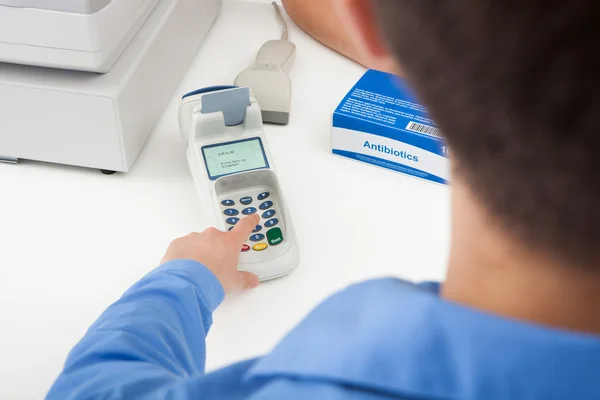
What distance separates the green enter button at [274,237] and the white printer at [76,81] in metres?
0.17

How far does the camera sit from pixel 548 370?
28 cm

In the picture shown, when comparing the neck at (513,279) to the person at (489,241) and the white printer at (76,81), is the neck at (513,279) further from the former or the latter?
the white printer at (76,81)

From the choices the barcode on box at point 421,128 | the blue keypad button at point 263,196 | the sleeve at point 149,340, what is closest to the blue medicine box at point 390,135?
the barcode on box at point 421,128

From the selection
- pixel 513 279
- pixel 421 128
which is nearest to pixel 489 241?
pixel 513 279

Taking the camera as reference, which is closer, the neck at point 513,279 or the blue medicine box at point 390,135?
the neck at point 513,279

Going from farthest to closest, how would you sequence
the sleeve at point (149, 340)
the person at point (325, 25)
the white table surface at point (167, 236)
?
the person at point (325, 25), the white table surface at point (167, 236), the sleeve at point (149, 340)

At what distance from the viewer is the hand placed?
0.57 metres

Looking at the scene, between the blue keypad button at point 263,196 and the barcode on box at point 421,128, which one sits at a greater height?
the barcode on box at point 421,128

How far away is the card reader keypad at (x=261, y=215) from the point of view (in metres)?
0.60

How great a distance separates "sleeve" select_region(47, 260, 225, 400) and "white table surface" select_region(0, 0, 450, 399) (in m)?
0.04

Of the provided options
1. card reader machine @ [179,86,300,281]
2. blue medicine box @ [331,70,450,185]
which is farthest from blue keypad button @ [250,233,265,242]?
blue medicine box @ [331,70,450,185]

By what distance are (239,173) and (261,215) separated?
0.05m

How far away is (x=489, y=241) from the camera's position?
31 centimetres

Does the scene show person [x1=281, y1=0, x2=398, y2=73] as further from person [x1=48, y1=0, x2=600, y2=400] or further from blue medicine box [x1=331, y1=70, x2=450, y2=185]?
person [x1=48, y1=0, x2=600, y2=400]
